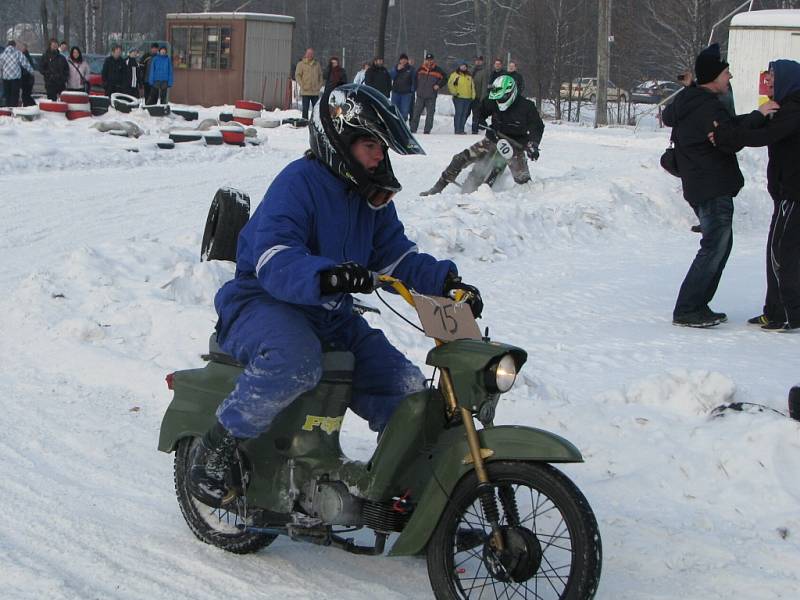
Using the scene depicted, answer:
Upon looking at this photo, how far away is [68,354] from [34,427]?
1291 millimetres

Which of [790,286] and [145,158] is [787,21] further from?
[790,286]

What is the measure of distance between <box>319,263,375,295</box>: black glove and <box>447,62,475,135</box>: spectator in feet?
78.4

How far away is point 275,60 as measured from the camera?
3403cm

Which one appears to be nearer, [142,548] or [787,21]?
[142,548]

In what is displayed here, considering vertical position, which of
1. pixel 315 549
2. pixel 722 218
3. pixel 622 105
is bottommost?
pixel 315 549

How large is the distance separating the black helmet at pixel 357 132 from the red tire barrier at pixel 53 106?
65.5ft

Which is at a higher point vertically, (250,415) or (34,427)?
(250,415)

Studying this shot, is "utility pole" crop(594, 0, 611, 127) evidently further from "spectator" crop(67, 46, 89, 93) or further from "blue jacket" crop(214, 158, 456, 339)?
"blue jacket" crop(214, 158, 456, 339)

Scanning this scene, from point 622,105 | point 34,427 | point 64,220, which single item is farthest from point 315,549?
point 622,105

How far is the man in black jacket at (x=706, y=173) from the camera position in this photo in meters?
8.60

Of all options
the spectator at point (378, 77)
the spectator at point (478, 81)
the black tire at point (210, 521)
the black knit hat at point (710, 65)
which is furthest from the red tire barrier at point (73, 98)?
the black tire at point (210, 521)

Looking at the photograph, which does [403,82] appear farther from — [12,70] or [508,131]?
[508,131]

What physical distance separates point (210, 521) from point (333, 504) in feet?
2.30

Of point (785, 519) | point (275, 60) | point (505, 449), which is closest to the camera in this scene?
point (505, 449)
